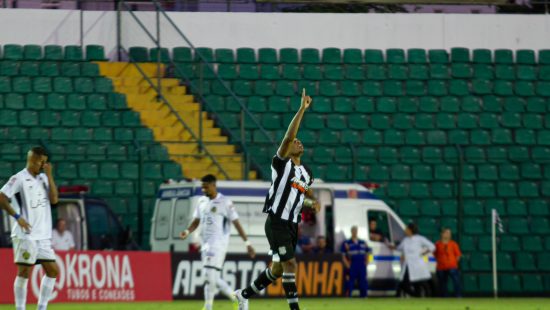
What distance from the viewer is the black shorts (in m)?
16.8

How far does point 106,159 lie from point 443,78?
10.2 metres

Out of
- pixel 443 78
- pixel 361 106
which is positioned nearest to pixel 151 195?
pixel 361 106

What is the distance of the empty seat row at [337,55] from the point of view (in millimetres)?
34062

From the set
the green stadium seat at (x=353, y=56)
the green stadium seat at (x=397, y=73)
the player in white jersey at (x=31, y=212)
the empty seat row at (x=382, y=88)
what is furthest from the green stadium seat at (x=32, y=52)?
the player in white jersey at (x=31, y=212)

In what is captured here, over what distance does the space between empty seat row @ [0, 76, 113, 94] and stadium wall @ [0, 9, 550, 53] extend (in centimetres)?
162

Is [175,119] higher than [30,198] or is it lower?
higher

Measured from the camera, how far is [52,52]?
33.2 metres

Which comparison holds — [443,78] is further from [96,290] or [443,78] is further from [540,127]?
[96,290]

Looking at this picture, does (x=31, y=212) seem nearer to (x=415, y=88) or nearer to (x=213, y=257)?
(x=213, y=257)

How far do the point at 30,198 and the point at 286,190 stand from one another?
312 centimetres

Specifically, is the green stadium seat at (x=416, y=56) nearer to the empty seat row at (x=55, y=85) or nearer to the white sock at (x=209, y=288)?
the empty seat row at (x=55, y=85)

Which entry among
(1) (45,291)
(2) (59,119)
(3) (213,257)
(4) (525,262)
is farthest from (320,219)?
(1) (45,291)

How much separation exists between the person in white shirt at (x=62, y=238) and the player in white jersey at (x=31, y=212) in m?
10.4

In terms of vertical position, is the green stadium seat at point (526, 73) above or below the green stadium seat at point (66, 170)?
above
